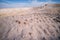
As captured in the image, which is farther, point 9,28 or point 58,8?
point 58,8

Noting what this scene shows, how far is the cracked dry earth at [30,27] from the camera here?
1150 mm

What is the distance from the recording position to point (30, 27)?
4.08 ft

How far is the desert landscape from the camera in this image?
1.16m

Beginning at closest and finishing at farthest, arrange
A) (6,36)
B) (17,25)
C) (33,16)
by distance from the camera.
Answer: (6,36) → (17,25) → (33,16)

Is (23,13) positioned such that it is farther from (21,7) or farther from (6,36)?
(6,36)

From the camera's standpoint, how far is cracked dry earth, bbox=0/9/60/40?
1150mm

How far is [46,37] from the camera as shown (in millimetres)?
1188

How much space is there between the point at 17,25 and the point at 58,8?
0.72 meters

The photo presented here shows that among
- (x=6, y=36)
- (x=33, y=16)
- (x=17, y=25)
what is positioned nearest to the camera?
(x=6, y=36)

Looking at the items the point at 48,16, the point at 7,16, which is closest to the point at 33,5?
the point at 48,16

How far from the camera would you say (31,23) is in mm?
1283

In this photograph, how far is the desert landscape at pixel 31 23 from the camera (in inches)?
45.8

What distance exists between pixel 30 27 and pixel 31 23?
0.07 metres

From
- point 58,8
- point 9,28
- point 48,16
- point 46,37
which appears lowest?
point 46,37
